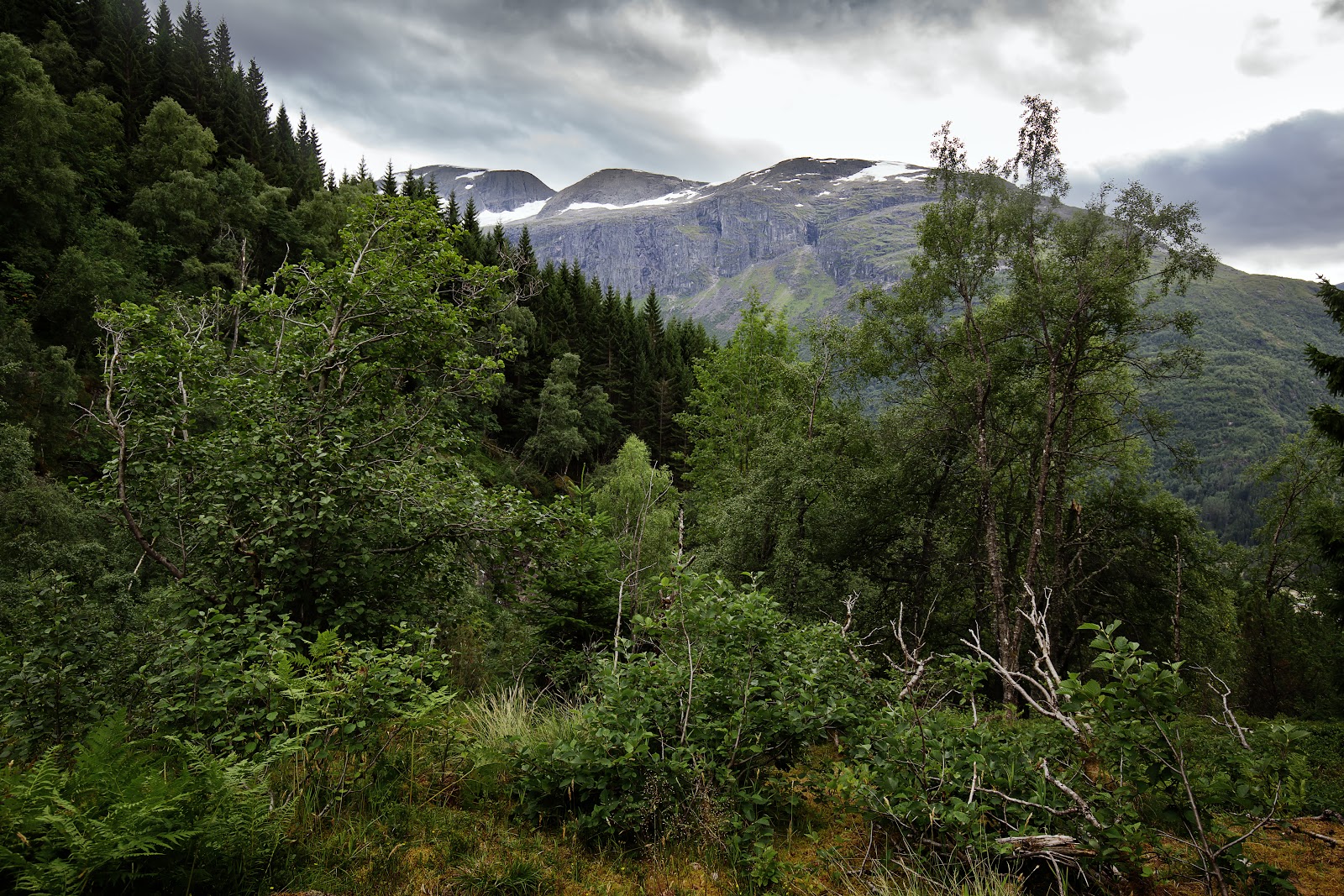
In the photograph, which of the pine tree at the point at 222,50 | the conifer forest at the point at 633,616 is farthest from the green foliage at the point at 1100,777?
the pine tree at the point at 222,50

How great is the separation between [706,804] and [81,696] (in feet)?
15.7

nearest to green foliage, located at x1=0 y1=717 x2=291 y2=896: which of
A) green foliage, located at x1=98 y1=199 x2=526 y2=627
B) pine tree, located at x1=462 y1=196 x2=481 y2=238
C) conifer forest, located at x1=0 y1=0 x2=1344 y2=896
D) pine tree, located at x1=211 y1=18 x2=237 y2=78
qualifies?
conifer forest, located at x1=0 y1=0 x2=1344 y2=896

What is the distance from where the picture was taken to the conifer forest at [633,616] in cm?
310

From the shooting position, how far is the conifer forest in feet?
10.2

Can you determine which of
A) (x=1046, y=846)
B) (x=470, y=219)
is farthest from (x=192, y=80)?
(x=1046, y=846)

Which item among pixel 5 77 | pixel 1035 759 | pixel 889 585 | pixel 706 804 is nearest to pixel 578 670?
pixel 706 804

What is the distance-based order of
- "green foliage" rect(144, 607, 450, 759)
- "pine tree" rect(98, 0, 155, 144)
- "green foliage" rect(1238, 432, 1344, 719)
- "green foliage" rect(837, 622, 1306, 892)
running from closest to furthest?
"green foliage" rect(837, 622, 1306, 892) → "green foliage" rect(144, 607, 450, 759) → "green foliage" rect(1238, 432, 1344, 719) → "pine tree" rect(98, 0, 155, 144)

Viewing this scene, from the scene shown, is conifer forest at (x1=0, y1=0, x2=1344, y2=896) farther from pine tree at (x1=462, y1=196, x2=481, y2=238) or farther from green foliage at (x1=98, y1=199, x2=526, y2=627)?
pine tree at (x1=462, y1=196, x2=481, y2=238)

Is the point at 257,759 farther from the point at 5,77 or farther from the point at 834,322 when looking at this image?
the point at 5,77

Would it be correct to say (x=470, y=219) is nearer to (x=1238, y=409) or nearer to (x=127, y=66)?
(x=127, y=66)

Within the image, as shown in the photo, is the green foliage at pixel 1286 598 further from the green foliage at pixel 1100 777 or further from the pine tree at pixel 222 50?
the pine tree at pixel 222 50

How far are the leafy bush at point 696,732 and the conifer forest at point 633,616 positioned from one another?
0.13 ft

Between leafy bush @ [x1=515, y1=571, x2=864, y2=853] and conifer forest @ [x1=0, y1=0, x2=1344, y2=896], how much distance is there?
0.04 m

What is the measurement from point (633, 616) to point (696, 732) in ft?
3.22
